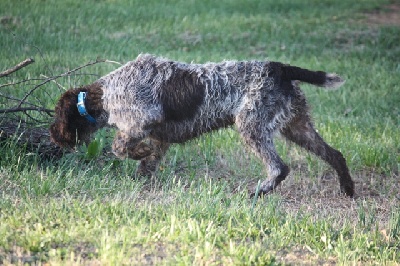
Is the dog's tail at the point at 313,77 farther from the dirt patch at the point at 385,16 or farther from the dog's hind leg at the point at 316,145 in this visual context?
the dirt patch at the point at 385,16

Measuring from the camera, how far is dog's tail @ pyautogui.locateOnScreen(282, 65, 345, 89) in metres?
7.00

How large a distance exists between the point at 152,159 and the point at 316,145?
1743mm

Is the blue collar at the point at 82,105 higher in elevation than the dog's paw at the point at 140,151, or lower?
higher

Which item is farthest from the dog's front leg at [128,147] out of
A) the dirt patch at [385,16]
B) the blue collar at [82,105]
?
the dirt patch at [385,16]

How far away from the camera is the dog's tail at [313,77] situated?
7000 millimetres

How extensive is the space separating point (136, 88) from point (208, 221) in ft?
6.71

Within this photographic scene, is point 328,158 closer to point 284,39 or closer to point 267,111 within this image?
point 267,111

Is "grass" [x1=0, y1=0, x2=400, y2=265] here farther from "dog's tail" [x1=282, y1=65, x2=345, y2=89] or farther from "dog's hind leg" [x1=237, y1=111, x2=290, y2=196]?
"dog's tail" [x1=282, y1=65, x2=345, y2=89]

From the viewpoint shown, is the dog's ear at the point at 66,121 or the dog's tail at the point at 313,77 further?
Answer: the dog's ear at the point at 66,121

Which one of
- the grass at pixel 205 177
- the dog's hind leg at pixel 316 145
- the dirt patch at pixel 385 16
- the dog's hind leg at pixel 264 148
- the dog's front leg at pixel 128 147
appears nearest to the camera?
the grass at pixel 205 177

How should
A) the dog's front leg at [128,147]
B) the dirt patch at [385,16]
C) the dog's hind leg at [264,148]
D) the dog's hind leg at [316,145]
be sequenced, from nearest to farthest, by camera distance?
the dog's hind leg at [264,148], the dog's front leg at [128,147], the dog's hind leg at [316,145], the dirt patch at [385,16]

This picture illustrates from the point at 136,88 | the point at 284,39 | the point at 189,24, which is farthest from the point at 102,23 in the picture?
the point at 136,88

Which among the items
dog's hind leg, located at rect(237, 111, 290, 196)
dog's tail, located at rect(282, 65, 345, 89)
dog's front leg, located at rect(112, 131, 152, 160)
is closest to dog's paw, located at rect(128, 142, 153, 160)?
dog's front leg, located at rect(112, 131, 152, 160)

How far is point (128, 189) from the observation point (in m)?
6.60
